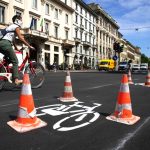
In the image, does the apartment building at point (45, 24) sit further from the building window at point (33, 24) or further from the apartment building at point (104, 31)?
the apartment building at point (104, 31)

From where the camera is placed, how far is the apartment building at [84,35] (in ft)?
211

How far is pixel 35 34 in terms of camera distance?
44.6 metres

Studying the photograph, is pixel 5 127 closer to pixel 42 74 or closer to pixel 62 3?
pixel 42 74

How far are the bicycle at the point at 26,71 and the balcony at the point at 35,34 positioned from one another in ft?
112

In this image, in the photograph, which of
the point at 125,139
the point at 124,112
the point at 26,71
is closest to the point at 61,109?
the point at 124,112

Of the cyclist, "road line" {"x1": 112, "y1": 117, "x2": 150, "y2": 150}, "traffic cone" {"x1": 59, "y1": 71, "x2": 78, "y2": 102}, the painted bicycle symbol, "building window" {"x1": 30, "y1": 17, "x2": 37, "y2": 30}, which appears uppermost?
"building window" {"x1": 30, "y1": 17, "x2": 37, "y2": 30}

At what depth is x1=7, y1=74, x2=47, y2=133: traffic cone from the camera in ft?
14.7

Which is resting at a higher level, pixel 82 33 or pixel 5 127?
pixel 82 33

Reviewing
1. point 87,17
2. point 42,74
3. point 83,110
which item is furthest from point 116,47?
point 87,17

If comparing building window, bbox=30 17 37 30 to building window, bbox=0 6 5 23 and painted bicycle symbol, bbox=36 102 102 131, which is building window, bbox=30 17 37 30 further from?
painted bicycle symbol, bbox=36 102 102 131

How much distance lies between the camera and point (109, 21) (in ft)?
313

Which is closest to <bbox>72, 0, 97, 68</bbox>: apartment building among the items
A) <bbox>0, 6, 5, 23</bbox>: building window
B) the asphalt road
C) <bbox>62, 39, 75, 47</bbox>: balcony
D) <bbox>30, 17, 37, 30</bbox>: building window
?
<bbox>62, 39, 75, 47</bbox>: balcony

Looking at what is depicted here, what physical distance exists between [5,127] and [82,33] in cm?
6564

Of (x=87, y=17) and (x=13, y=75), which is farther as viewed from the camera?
(x=87, y=17)
